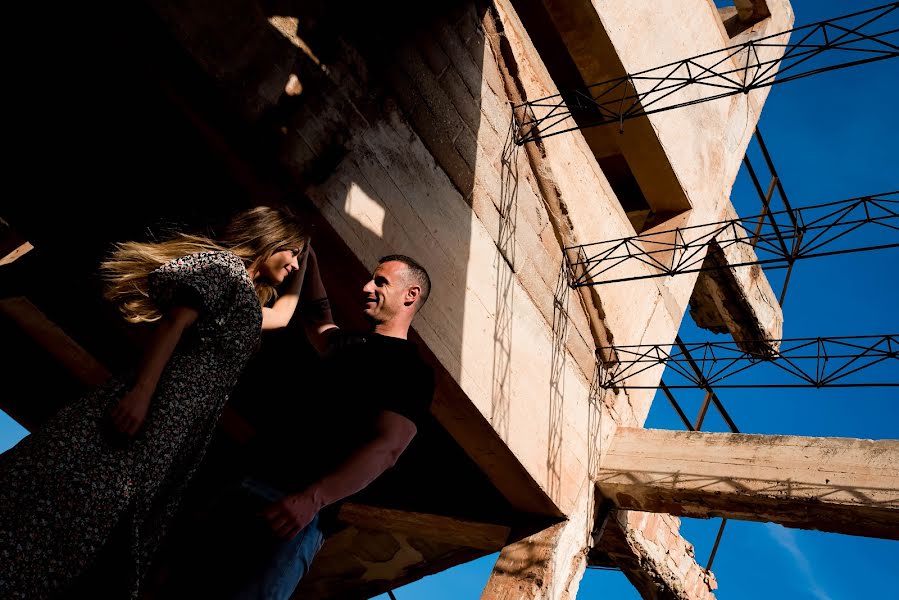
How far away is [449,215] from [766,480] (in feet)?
10.8

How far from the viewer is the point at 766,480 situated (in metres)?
6.32

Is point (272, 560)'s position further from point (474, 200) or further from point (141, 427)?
point (474, 200)

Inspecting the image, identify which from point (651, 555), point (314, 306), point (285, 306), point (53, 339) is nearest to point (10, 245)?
point (53, 339)

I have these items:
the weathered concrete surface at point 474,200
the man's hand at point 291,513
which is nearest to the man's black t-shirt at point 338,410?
the man's hand at point 291,513

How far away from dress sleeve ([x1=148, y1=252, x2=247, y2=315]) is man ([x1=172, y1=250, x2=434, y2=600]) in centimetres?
51

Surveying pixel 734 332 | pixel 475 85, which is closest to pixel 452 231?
pixel 475 85

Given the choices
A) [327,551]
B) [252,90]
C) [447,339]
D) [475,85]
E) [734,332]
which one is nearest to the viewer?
[252,90]

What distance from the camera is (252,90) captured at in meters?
4.17

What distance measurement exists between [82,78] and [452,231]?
243 cm

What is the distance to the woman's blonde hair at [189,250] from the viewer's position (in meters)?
2.79

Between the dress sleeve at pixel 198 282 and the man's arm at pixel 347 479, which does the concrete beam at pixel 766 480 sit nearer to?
the man's arm at pixel 347 479

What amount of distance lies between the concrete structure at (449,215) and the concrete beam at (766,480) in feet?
0.11

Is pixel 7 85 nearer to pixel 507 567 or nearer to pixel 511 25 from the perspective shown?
pixel 511 25

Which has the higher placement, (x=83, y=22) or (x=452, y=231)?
(x=452, y=231)
